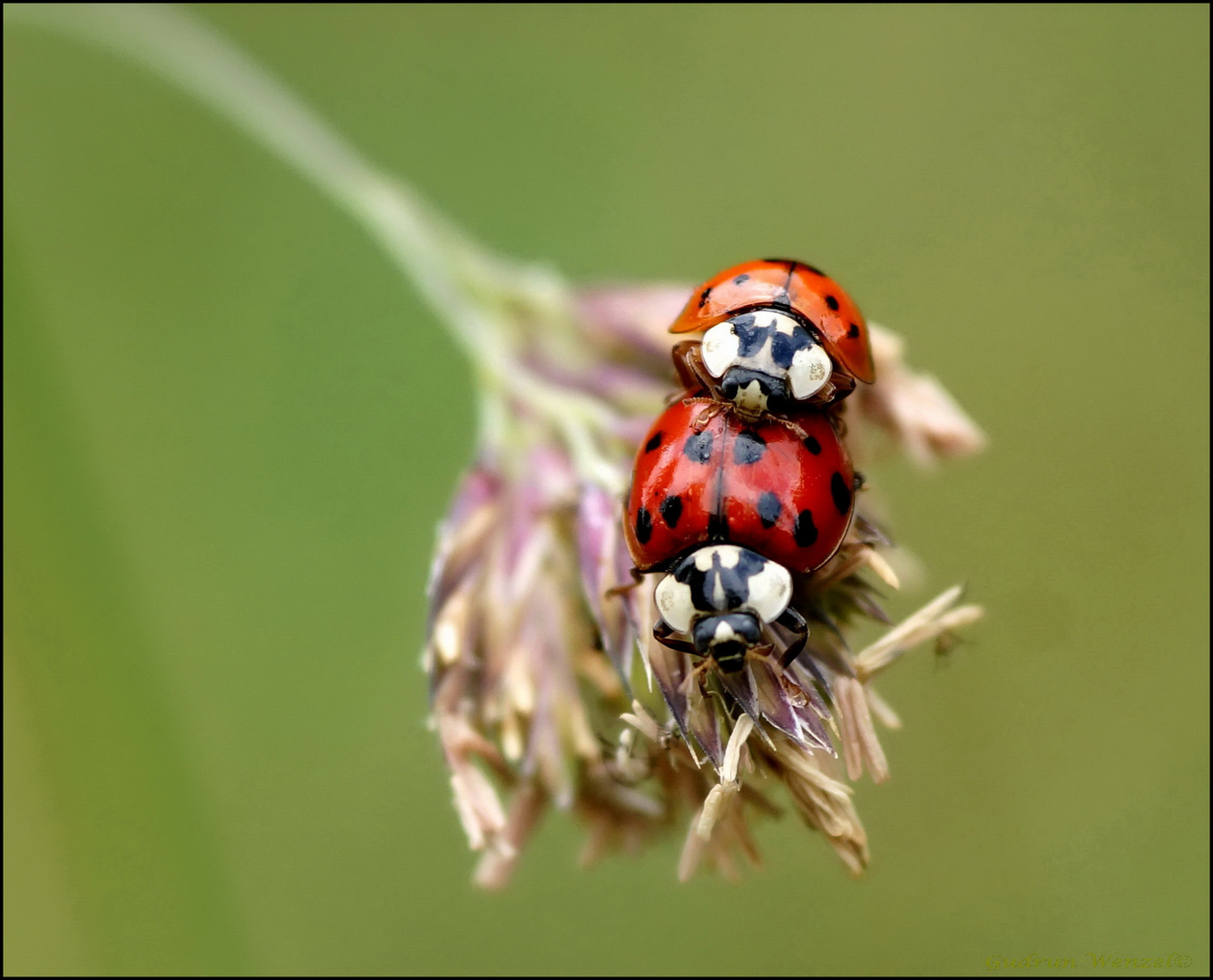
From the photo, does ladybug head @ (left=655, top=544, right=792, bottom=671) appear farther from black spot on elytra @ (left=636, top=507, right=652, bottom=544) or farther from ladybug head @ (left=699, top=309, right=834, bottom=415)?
ladybug head @ (left=699, top=309, right=834, bottom=415)

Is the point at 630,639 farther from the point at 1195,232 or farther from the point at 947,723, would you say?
the point at 1195,232

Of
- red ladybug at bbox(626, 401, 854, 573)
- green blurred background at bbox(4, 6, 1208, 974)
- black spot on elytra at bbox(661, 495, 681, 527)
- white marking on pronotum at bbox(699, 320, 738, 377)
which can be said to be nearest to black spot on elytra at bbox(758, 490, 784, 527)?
red ladybug at bbox(626, 401, 854, 573)

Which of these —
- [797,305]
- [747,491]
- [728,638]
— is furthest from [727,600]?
[797,305]

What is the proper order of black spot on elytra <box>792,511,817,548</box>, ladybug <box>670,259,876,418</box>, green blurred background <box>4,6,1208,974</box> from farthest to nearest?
green blurred background <box>4,6,1208,974</box> → ladybug <box>670,259,876,418</box> → black spot on elytra <box>792,511,817,548</box>

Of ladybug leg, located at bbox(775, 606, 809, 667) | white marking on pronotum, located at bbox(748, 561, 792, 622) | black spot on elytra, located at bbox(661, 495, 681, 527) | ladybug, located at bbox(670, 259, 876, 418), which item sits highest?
ladybug, located at bbox(670, 259, 876, 418)

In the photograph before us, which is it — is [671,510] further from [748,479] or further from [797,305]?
[797,305]

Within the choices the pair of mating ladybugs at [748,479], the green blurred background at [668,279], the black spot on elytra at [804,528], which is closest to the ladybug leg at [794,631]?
the pair of mating ladybugs at [748,479]
